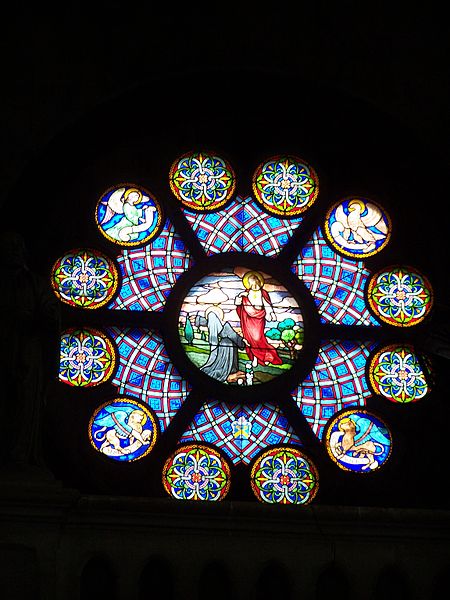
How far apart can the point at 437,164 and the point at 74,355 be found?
3389mm

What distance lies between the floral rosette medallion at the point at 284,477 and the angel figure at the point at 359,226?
6.40 ft

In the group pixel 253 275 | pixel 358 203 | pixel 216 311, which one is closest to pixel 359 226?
pixel 358 203

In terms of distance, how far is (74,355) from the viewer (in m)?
9.87

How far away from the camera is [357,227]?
10734 millimetres

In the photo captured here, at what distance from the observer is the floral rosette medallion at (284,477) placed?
9516mm

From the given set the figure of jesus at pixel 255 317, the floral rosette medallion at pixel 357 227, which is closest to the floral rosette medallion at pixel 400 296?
the floral rosette medallion at pixel 357 227

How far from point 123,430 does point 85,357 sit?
0.67 meters

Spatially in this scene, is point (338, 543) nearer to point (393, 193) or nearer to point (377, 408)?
point (377, 408)

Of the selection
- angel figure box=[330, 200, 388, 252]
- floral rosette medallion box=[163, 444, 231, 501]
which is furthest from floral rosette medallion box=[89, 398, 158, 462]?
angel figure box=[330, 200, 388, 252]

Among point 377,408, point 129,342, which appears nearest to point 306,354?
point 377,408

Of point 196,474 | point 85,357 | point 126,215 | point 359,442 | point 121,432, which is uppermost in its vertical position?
point 126,215

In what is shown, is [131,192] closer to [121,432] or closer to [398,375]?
[121,432]

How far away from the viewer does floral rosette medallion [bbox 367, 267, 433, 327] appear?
34.2ft

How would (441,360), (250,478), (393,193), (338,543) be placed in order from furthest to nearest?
(393,193) → (441,360) → (250,478) → (338,543)
